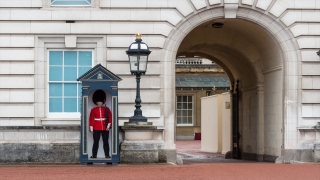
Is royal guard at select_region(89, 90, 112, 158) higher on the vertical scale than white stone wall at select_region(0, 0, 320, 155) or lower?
lower

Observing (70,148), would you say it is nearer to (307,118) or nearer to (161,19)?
(161,19)

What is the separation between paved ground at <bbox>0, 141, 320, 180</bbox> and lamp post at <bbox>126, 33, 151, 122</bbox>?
1285 mm

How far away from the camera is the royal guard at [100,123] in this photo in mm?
19594

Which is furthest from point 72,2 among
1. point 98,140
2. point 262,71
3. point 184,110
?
point 184,110

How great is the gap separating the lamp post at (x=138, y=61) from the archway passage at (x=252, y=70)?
2447mm

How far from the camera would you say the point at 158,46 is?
69.6ft

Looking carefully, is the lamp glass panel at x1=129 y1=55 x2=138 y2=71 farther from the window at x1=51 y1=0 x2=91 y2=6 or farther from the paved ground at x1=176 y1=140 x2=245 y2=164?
the paved ground at x1=176 y1=140 x2=245 y2=164

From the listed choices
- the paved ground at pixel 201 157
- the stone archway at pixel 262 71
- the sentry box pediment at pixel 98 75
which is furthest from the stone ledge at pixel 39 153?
the paved ground at pixel 201 157

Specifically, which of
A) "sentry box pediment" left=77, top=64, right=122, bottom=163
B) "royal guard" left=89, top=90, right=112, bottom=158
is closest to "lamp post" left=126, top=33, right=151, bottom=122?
"sentry box pediment" left=77, top=64, right=122, bottom=163

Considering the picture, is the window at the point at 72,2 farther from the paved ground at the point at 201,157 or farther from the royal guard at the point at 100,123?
the paved ground at the point at 201,157

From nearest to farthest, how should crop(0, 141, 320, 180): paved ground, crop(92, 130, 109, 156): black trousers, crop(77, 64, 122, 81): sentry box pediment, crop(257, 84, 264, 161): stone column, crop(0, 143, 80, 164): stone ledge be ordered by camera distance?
crop(0, 141, 320, 180): paved ground → crop(77, 64, 122, 81): sentry box pediment → crop(92, 130, 109, 156): black trousers → crop(0, 143, 80, 164): stone ledge → crop(257, 84, 264, 161): stone column

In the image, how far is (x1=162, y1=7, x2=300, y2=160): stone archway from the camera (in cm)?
2136

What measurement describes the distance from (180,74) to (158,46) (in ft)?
109

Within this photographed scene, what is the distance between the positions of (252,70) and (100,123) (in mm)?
6909
